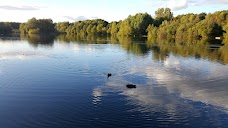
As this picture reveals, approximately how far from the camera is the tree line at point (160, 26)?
114m

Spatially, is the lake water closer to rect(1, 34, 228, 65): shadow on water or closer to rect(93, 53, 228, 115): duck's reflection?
rect(93, 53, 228, 115): duck's reflection

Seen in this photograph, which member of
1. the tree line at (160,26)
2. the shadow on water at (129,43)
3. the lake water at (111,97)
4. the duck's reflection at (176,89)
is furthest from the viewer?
the tree line at (160,26)

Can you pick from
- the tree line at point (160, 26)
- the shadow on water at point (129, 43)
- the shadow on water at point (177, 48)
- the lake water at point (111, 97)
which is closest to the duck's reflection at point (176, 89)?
the lake water at point (111, 97)

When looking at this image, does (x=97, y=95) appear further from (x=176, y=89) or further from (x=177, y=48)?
(x=177, y=48)

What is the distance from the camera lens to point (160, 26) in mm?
136875

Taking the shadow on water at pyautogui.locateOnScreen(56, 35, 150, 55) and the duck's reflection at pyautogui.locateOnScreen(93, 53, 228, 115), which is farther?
the shadow on water at pyautogui.locateOnScreen(56, 35, 150, 55)

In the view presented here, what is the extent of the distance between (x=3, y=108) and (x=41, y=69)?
1532 centimetres

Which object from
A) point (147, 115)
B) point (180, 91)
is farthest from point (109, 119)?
point (180, 91)

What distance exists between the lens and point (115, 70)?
35500 mm

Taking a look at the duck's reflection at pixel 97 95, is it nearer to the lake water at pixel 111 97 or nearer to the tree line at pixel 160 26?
the lake water at pixel 111 97

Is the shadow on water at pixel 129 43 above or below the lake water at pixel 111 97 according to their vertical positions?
above

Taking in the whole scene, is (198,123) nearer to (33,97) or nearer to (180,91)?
(180,91)

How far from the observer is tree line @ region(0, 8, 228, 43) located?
11388 cm

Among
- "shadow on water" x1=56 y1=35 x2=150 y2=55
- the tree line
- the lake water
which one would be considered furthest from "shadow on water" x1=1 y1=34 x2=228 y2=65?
the tree line
